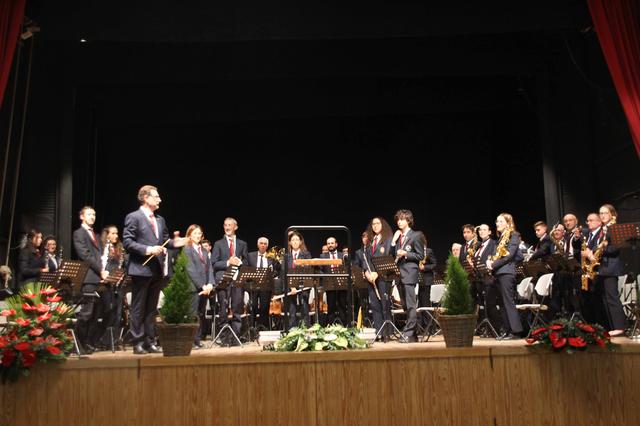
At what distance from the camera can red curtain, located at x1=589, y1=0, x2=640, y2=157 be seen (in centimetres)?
691

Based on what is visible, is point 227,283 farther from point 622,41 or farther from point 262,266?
point 622,41

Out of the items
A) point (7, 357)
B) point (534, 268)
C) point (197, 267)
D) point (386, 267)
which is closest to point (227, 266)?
point (197, 267)

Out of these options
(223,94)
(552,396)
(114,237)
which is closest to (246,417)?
(552,396)

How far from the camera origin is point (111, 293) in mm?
8820

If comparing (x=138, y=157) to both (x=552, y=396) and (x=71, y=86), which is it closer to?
(x=71, y=86)

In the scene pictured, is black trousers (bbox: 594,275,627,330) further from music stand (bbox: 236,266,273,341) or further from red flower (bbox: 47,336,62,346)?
red flower (bbox: 47,336,62,346)

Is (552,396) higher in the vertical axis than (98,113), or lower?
lower

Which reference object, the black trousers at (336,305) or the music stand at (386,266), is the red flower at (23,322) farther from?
the black trousers at (336,305)

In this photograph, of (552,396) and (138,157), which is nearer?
(552,396)

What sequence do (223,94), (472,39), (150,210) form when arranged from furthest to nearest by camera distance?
(223,94) → (472,39) → (150,210)

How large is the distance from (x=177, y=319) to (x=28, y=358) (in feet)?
3.34

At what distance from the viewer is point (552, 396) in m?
4.65

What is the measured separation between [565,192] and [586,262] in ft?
10.6

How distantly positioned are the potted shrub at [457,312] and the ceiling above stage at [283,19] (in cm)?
506
